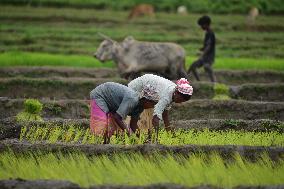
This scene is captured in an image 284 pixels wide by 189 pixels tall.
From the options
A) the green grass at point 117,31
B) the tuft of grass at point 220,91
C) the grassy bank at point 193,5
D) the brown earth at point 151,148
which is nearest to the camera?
the brown earth at point 151,148

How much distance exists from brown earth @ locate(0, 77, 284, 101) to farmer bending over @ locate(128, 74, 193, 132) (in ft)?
19.6

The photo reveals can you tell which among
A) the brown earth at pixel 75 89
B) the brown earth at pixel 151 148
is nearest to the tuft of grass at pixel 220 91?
the brown earth at pixel 75 89

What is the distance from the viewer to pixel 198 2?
30.7m

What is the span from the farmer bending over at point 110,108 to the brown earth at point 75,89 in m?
5.86

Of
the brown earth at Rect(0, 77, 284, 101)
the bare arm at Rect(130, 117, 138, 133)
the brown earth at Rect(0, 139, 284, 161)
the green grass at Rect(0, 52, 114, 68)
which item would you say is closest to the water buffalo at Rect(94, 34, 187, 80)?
the brown earth at Rect(0, 77, 284, 101)

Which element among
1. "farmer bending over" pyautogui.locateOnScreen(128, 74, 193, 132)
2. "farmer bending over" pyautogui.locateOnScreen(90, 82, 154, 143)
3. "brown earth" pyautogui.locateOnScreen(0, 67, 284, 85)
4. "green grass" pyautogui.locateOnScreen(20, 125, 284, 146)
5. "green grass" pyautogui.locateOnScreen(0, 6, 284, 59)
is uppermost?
"farmer bending over" pyautogui.locateOnScreen(128, 74, 193, 132)

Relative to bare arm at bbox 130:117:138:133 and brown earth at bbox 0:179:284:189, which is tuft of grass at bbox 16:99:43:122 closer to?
bare arm at bbox 130:117:138:133

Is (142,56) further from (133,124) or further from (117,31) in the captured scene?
(117,31)

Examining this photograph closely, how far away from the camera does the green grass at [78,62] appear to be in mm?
17828

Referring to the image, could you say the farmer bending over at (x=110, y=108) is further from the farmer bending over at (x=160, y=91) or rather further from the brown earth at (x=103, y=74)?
the brown earth at (x=103, y=74)

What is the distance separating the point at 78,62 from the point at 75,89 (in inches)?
127

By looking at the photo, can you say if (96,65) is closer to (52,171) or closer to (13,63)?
(13,63)

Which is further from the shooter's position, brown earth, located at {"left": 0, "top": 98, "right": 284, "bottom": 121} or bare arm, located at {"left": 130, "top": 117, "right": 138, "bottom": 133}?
brown earth, located at {"left": 0, "top": 98, "right": 284, "bottom": 121}

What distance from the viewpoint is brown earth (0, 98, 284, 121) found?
505 inches
